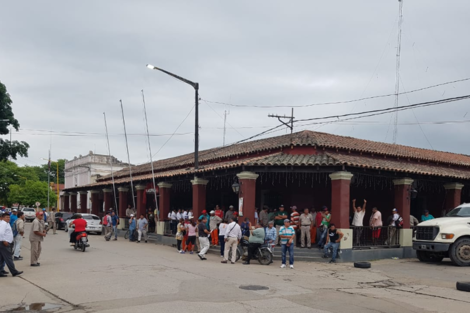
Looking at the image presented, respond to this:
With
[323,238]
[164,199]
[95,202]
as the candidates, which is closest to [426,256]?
[323,238]

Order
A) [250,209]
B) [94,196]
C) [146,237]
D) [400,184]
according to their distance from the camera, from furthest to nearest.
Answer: [94,196]
[146,237]
[400,184]
[250,209]

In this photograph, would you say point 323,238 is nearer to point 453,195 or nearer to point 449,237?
point 449,237

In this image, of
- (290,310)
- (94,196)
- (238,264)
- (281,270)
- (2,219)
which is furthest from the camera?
(94,196)

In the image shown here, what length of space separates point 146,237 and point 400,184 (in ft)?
44.7

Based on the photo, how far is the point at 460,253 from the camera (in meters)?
16.2

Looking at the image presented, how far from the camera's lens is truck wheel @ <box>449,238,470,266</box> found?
16188mm

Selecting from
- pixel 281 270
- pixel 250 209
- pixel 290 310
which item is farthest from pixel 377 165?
pixel 290 310

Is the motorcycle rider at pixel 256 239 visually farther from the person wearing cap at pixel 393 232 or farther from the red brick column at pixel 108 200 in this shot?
the red brick column at pixel 108 200

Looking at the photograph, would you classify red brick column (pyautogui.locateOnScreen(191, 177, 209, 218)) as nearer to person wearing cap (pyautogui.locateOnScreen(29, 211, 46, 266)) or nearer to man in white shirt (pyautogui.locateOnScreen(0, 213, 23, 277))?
person wearing cap (pyautogui.locateOnScreen(29, 211, 46, 266))

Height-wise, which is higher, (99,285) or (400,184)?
(400,184)

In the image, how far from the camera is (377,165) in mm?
18953

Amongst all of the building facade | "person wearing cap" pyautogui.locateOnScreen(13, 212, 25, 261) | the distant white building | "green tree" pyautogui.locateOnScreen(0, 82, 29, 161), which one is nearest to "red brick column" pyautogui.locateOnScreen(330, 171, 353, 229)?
the building facade

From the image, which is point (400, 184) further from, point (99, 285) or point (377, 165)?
point (99, 285)

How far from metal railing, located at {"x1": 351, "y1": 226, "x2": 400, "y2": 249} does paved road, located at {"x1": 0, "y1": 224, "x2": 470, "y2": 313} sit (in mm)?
1748
